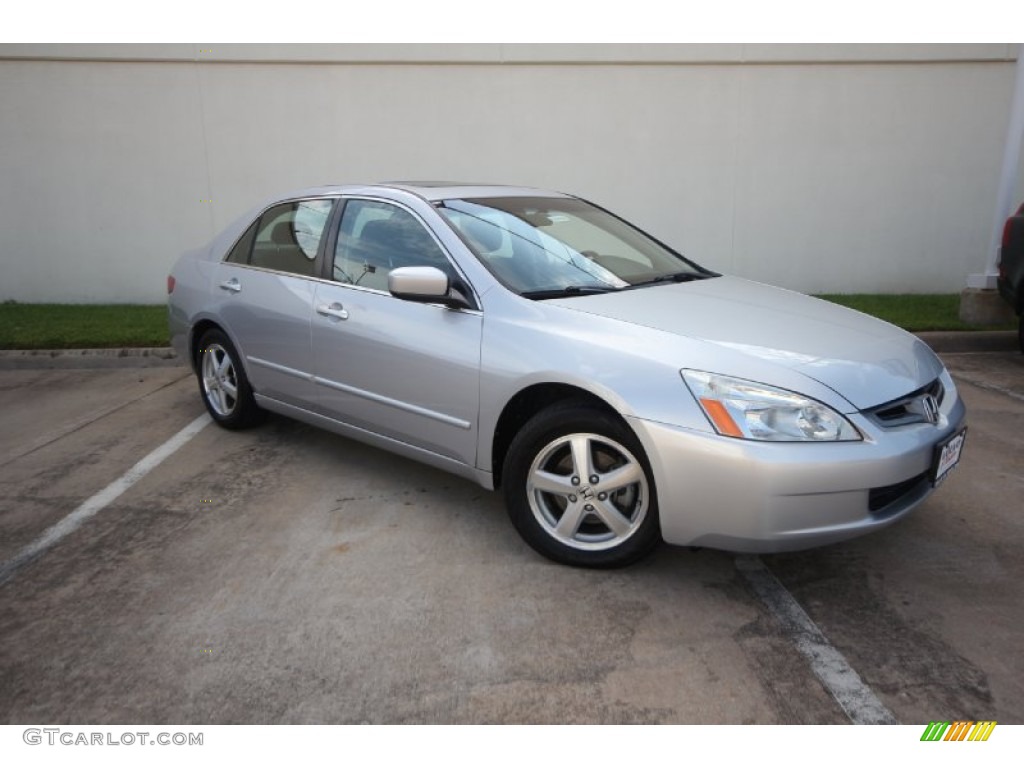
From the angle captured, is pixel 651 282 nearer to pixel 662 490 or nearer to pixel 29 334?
pixel 662 490

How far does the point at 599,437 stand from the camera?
286 centimetres

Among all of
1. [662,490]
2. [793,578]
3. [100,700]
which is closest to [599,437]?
[662,490]

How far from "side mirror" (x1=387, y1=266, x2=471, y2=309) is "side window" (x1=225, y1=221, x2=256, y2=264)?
1751 mm

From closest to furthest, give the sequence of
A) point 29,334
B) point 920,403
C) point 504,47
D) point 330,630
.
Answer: point 330,630 → point 920,403 → point 29,334 → point 504,47

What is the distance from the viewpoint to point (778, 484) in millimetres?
2484

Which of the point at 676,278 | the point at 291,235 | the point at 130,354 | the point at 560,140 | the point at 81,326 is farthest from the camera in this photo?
the point at 560,140

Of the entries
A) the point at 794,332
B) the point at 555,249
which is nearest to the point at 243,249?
the point at 555,249

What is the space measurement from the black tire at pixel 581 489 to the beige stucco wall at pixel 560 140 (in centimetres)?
616

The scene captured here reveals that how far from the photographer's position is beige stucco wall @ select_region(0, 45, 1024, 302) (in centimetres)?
839

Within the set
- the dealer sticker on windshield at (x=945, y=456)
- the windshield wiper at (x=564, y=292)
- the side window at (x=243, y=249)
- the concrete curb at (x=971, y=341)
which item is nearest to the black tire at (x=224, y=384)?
the side window at (x=243, y=249)

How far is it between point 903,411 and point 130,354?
20.5 feet

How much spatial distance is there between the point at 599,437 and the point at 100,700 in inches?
71.8
